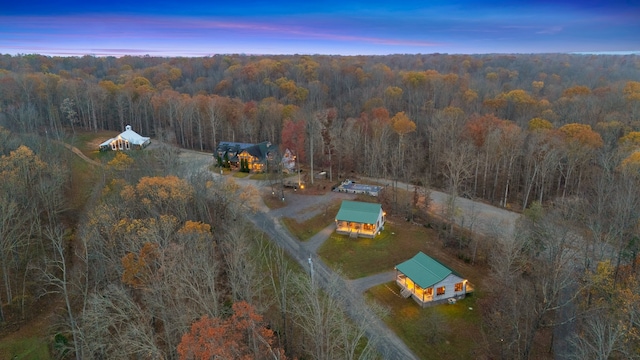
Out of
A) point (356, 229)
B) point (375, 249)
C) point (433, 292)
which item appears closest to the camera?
point (433, 292)

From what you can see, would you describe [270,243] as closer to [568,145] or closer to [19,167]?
[19,167]

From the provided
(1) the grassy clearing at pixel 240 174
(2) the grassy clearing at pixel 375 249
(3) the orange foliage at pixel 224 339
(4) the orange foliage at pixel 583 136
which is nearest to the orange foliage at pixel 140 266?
(3) the orange foliage at pixel 224 339

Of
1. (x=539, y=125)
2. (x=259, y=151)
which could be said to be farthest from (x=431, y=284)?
(x=539, y=125)

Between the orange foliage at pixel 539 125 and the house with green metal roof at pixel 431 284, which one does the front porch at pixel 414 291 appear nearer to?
the house with green metal roof at pixel 431 284

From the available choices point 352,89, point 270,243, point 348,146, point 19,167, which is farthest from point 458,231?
point 352,89

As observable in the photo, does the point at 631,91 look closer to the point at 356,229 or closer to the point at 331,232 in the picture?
the point at 356,229
